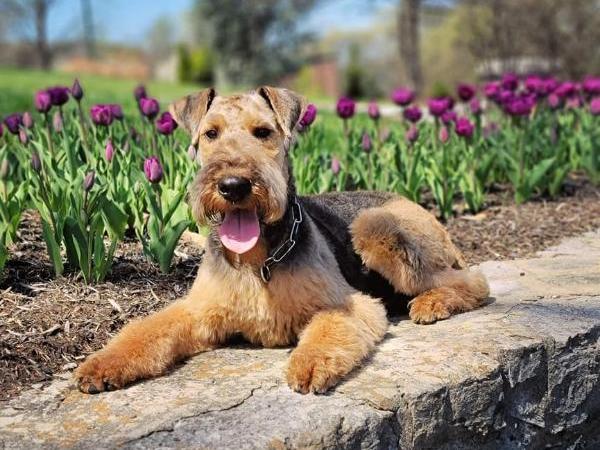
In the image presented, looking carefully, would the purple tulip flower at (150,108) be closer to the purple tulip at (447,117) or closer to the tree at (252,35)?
the purple tulip at (447,117)

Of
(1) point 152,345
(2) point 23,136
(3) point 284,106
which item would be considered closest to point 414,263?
(3) point 284,106

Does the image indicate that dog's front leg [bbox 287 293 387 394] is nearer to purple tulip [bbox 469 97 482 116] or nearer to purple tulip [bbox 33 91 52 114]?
purple tulip [bbox 33 91 52 114]

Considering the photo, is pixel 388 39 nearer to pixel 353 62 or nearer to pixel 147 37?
pixel 353 62

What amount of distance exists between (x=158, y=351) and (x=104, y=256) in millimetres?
911

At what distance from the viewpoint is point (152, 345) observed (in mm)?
2896

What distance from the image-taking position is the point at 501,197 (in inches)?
246

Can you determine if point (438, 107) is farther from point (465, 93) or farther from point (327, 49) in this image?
point (327, 49)

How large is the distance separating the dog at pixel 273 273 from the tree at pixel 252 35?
24189 millimetres

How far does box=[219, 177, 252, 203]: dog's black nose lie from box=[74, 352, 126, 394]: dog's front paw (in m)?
0.74

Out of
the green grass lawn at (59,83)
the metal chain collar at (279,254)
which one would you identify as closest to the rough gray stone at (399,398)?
the metal chain collar at (279,254)

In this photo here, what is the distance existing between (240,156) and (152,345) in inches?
32.2

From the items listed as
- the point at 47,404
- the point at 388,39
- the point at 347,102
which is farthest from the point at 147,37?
the point at 47,404

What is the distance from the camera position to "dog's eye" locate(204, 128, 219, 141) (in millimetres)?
3293

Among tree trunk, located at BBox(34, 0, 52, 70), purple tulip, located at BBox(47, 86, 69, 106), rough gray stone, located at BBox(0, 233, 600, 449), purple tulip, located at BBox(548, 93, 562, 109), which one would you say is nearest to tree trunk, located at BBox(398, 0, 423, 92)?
purple tulip, located at BBox(548, 93, 562, 109)
